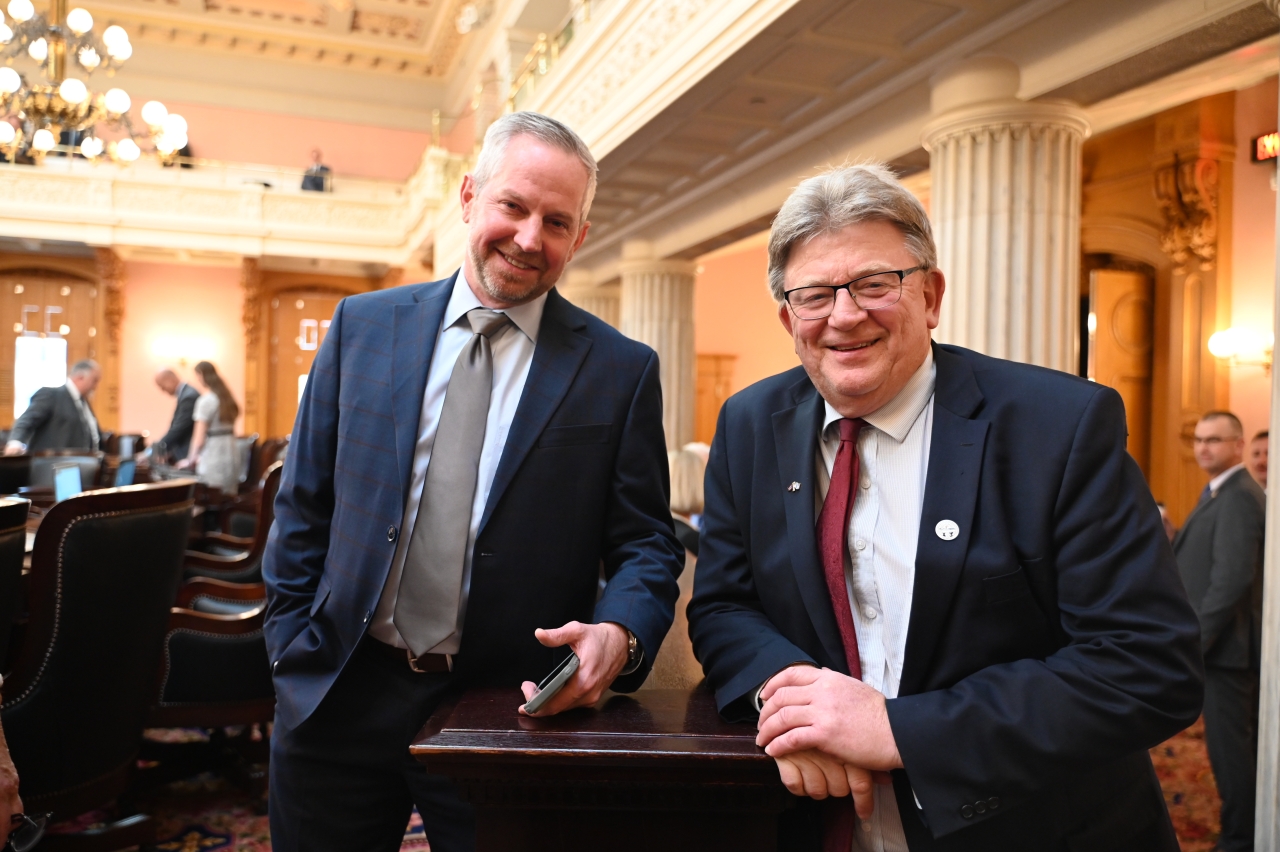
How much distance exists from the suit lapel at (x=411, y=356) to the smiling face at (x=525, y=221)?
12 centimetres

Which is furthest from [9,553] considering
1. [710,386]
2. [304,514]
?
[710,386]

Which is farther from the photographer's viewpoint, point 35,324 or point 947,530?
point 35,324

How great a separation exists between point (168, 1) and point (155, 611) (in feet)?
62.4

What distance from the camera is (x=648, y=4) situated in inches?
250

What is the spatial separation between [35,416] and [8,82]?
2971 mm

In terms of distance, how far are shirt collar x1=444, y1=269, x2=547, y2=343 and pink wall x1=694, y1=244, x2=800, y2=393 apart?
13784mm

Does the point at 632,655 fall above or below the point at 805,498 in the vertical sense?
below

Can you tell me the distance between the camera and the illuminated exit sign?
7480 mm

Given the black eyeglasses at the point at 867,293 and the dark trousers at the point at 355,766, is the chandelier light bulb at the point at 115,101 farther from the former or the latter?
the black eyeglasses at the point at 867,293

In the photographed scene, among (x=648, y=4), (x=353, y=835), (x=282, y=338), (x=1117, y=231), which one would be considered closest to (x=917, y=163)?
(x=648, y=4)

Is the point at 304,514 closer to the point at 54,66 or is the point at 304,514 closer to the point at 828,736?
the point at 828,736

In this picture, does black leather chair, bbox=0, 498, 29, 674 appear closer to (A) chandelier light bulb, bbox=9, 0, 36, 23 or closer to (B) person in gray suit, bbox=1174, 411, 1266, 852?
(B) person in gray suit, bbox=1174, 411, 1266, 852

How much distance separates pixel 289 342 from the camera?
60.5 ft

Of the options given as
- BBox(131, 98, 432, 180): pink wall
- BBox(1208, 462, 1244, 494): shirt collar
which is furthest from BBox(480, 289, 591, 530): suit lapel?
BBox(131, 98, 432, 180): pink wall
